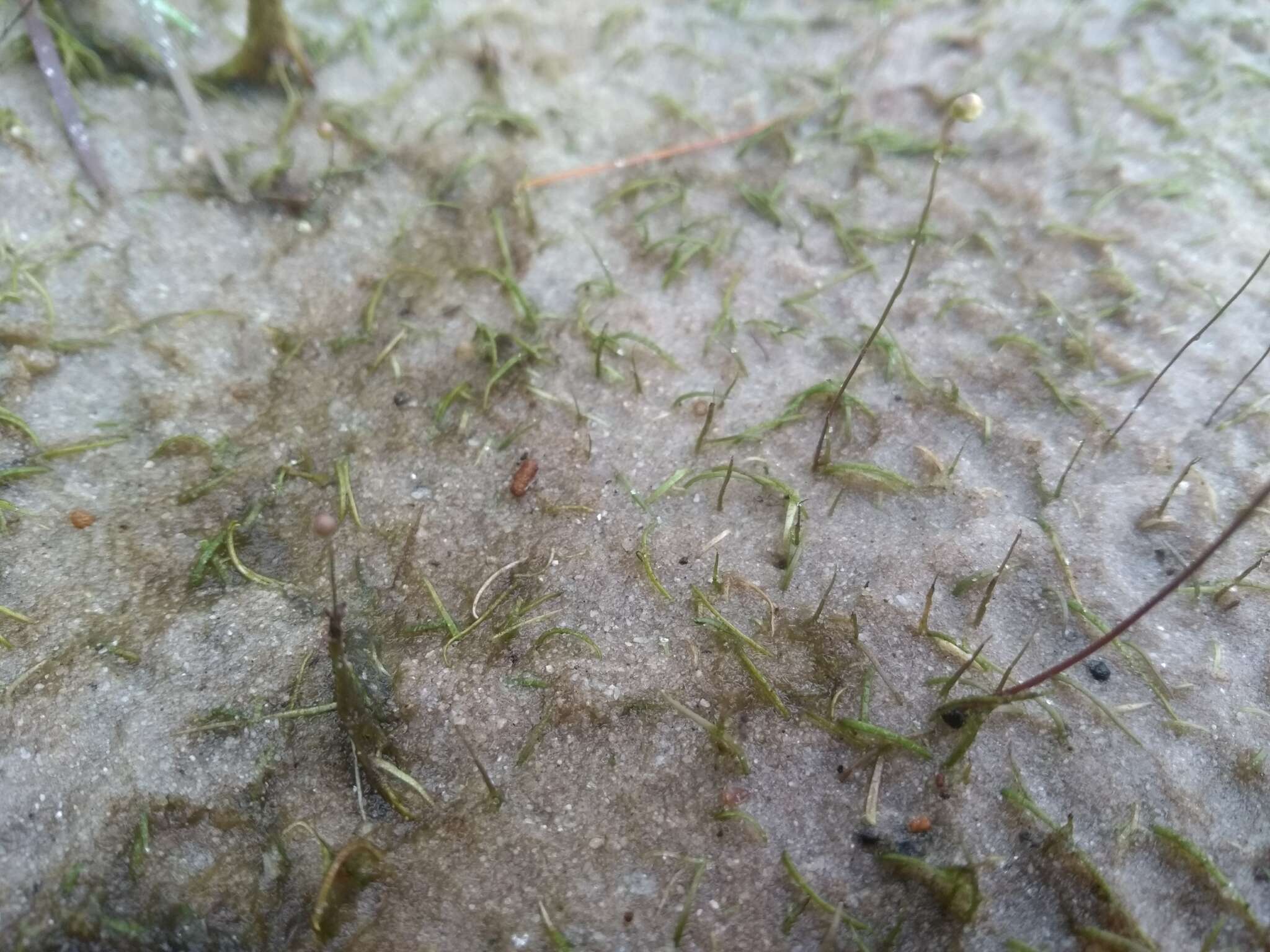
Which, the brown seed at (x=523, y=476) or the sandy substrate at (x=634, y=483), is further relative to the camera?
the brown seed at (x=523, y=476)

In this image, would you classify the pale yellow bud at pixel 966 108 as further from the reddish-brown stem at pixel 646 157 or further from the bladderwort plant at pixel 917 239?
the reddish-brown stem at pixel 646 157

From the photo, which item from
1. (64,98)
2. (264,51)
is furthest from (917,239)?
(64,98)

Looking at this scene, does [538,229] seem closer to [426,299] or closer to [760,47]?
[426,299]

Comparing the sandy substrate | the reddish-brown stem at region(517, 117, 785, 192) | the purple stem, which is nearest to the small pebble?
the sandy substrate

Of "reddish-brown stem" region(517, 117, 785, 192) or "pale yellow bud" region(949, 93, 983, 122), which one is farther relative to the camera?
"reddish-brown stem" region(517, 117, 785, 192)

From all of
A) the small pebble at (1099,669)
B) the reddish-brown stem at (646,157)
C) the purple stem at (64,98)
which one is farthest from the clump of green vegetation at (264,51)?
the small pebble at (1099,669)

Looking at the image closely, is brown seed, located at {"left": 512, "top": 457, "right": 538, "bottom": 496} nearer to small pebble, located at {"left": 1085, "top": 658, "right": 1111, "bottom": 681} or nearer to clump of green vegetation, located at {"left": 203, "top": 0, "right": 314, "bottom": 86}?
small pebble, located at {"left": 1085, "top": 658, "right": 1111, "bottom": 681}

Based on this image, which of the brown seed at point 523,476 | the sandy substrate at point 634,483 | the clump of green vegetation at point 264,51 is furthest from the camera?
the clump of green vegetation at point 264,51
